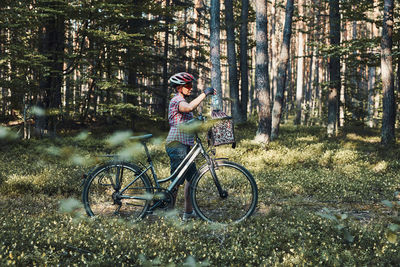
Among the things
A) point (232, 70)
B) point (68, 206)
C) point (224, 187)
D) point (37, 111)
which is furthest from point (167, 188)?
point (232, 70)

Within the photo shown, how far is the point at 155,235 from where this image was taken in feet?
15.4

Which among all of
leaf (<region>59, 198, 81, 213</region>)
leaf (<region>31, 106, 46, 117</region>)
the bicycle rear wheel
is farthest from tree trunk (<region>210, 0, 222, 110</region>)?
leaf (<region>31, 106, 46, 117</region>)

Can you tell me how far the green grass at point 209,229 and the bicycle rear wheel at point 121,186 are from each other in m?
0.33

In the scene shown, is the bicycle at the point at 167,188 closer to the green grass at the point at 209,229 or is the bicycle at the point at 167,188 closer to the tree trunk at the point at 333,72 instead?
the green grass at the point at 209,229

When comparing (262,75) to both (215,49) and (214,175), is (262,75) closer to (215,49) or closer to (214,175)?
(215,49)

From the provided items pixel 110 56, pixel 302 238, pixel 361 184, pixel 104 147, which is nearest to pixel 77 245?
pixel 302 238

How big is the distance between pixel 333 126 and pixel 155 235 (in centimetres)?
1636

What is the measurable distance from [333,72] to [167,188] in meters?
16.3

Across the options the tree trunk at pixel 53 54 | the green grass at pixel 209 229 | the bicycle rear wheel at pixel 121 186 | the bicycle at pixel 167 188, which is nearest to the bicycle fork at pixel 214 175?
the bicycle at pixel 167 188

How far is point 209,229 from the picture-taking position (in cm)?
504

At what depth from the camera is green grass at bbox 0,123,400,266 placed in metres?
3.91

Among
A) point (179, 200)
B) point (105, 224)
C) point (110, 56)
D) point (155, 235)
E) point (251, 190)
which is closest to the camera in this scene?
point (155, 235)

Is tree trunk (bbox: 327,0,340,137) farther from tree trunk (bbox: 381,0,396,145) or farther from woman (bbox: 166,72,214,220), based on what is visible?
woman (bbox: 166,72,214,220)

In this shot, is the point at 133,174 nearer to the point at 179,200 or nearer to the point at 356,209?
the point at 179,200
